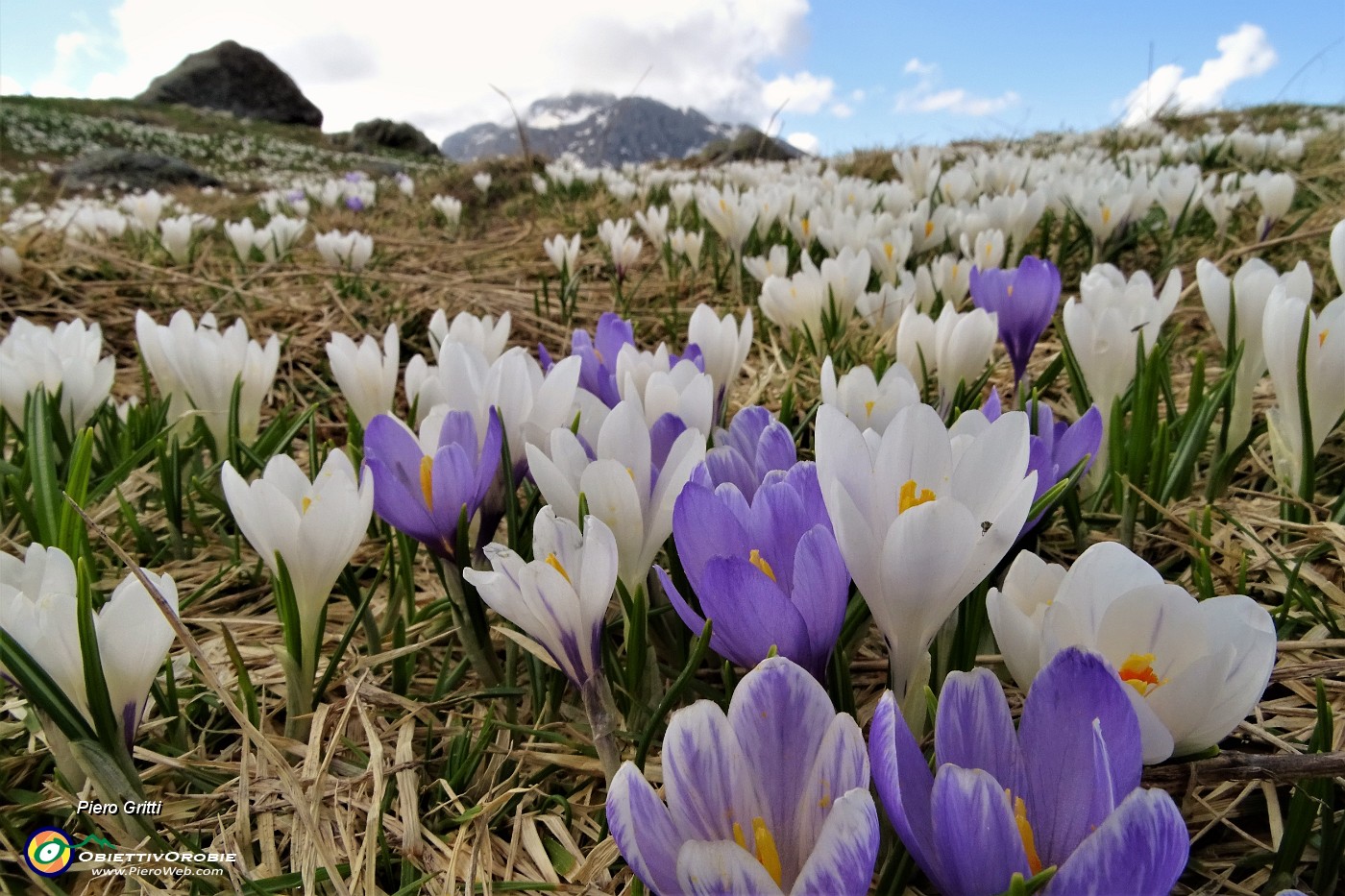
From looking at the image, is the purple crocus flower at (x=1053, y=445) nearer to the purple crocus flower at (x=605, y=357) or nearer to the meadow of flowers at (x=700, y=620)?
the meadow of flowers at (x=700, y=620)

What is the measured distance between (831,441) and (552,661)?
15.7 inches

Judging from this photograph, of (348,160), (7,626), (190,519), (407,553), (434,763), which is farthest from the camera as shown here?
(348,160)

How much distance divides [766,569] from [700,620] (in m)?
0.08

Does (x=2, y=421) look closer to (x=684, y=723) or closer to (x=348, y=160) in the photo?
(x=684, y=723)

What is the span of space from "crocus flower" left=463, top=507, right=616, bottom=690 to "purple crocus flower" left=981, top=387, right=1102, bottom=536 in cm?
45

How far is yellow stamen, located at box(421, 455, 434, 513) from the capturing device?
979 millimetres

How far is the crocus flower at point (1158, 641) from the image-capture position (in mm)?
606

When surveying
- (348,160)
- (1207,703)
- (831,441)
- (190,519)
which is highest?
(348,160)

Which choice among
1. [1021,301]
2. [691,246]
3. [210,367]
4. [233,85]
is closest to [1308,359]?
[1021,301]

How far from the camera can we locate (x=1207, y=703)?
2.02ft

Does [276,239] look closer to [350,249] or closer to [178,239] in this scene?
[178,239]

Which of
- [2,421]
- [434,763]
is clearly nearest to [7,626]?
[434,763]

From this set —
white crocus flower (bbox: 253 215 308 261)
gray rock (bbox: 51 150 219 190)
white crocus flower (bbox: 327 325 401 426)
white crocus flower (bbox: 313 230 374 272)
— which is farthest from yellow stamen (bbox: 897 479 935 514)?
gray rock (bbox: 51 150 219 190)

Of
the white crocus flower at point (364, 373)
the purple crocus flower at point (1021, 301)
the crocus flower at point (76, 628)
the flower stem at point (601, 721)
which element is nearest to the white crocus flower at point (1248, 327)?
the purple crocus flower at point (1021, 301)
